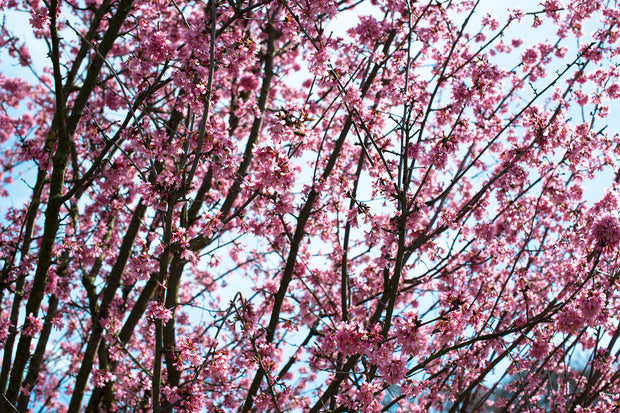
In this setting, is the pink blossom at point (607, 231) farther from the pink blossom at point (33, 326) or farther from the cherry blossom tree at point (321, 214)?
the pink blossom at point (33, 326)

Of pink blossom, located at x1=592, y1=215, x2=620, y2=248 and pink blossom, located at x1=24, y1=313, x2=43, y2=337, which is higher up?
pink blossom, located at x1=24, y1=313, x2=43, y2=337

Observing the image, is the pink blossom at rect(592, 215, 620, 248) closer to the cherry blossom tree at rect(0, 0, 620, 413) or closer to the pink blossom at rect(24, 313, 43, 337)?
the cherry blossom tree at rect(0, 0, 620, 413)

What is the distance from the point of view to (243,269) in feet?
35.1

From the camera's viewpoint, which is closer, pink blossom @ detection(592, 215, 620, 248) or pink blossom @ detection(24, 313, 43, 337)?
pink blossom @ detection(592, 215, 620, 248)

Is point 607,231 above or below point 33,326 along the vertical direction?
below

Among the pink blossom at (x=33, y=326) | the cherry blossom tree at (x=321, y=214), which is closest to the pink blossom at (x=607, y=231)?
the cherry blossom tree at (x=321, y=214)

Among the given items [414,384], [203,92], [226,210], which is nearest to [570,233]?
[414,384]

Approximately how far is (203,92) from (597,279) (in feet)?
16.2

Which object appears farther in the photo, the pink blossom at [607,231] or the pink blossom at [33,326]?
the pink blossom at [33,326]

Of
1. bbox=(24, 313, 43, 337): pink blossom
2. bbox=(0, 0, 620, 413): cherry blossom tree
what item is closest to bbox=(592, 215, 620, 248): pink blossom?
bbox=(0, 0, 620, 413): cherry blossom tree

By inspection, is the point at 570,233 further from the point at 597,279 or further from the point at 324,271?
the point at 324,271

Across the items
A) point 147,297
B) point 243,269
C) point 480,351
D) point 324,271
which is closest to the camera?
point 480,351

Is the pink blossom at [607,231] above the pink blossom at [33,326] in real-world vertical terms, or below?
below

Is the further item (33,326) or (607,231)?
(33,326)
